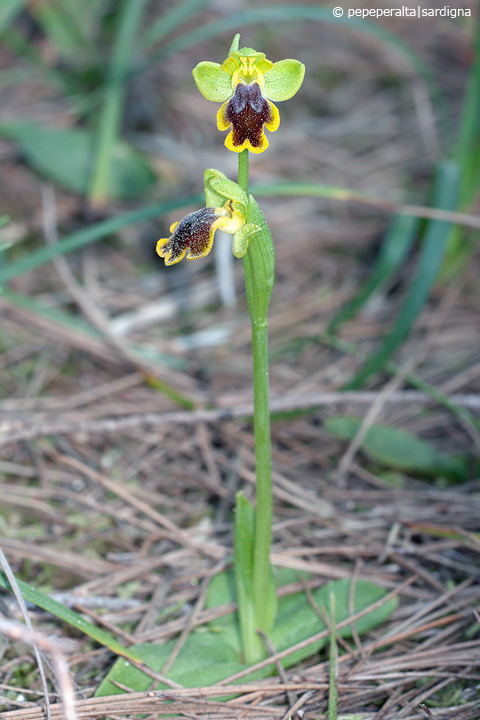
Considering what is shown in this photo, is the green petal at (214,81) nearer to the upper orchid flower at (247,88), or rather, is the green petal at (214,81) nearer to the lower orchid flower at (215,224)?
the upper orchid flower at (247,88)

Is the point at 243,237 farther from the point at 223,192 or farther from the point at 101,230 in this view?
the point at 101,230

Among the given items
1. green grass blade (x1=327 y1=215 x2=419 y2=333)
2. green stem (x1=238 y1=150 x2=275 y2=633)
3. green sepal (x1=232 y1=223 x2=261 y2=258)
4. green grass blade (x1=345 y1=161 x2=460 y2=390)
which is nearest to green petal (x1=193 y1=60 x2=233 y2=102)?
green stem (x1=238 y1=150 x2=275 y2=633)

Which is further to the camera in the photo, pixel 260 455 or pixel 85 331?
pixel 85 331

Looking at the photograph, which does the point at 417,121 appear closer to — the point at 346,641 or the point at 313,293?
the point at 313,293

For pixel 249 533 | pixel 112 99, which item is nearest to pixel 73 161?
pixel 112 99

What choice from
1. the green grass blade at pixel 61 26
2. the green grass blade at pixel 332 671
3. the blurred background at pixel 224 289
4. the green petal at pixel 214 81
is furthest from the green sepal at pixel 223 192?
the green grass blade at pixel 61 26

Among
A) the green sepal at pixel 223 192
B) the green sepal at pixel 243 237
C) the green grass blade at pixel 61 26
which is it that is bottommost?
the green sepal at pixel 243 237

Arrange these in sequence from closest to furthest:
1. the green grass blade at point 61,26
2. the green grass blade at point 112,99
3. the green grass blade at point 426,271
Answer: the green grass blade at point 426,271 < the green grass blade at point 112,99 < the green grass blade at point 61,26

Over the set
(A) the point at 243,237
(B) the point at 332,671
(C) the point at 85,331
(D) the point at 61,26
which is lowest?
(B) the point at 332,671
